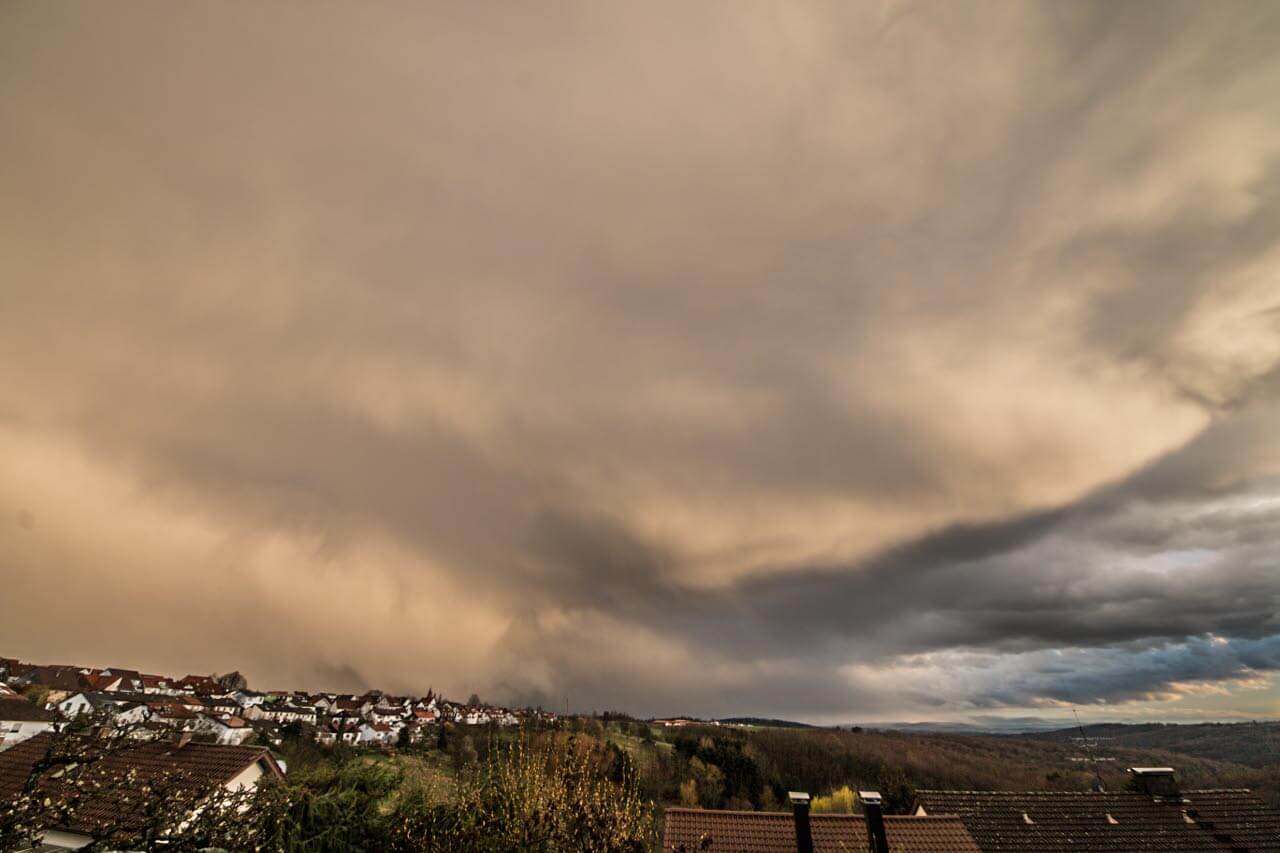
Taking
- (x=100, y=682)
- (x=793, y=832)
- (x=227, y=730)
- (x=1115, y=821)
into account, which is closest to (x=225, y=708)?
(x=100, y=682)

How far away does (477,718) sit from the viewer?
149 m

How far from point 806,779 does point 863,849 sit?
288 ft

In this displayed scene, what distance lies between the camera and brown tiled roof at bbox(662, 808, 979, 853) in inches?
972

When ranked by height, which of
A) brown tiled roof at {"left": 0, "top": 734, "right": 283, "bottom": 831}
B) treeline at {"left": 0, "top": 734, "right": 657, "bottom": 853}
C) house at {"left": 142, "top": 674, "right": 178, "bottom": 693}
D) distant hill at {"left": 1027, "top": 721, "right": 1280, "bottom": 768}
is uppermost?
house at {"left": 142, "top": 674, "right": 178, "bottom": 693}

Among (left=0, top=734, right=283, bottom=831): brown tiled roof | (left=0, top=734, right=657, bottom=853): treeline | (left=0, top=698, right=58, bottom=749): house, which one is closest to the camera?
(left=0, top=734, right=657, bottom=853): treeline

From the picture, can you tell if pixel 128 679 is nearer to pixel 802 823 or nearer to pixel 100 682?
pixel 100 682

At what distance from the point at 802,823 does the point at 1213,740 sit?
650 feet

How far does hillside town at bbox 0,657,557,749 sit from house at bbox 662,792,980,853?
2182 centimetres

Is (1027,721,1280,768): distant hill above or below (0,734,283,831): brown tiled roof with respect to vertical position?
below

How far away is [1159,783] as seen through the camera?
1155 inches

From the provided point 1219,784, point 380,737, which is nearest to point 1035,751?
point 1219,784

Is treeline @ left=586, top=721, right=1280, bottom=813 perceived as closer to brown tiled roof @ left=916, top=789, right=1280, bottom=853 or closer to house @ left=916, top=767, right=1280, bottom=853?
house @ left=916, top=767, right=1280, bottom=853

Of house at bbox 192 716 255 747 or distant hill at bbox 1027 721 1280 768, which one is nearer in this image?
house at bbox 192 716 255 747

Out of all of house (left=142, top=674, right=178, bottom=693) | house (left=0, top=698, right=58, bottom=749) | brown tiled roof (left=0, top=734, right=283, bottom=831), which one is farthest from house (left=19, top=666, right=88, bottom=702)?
brown tiled roof (left=0, top=734, right=283, bottom=831)
